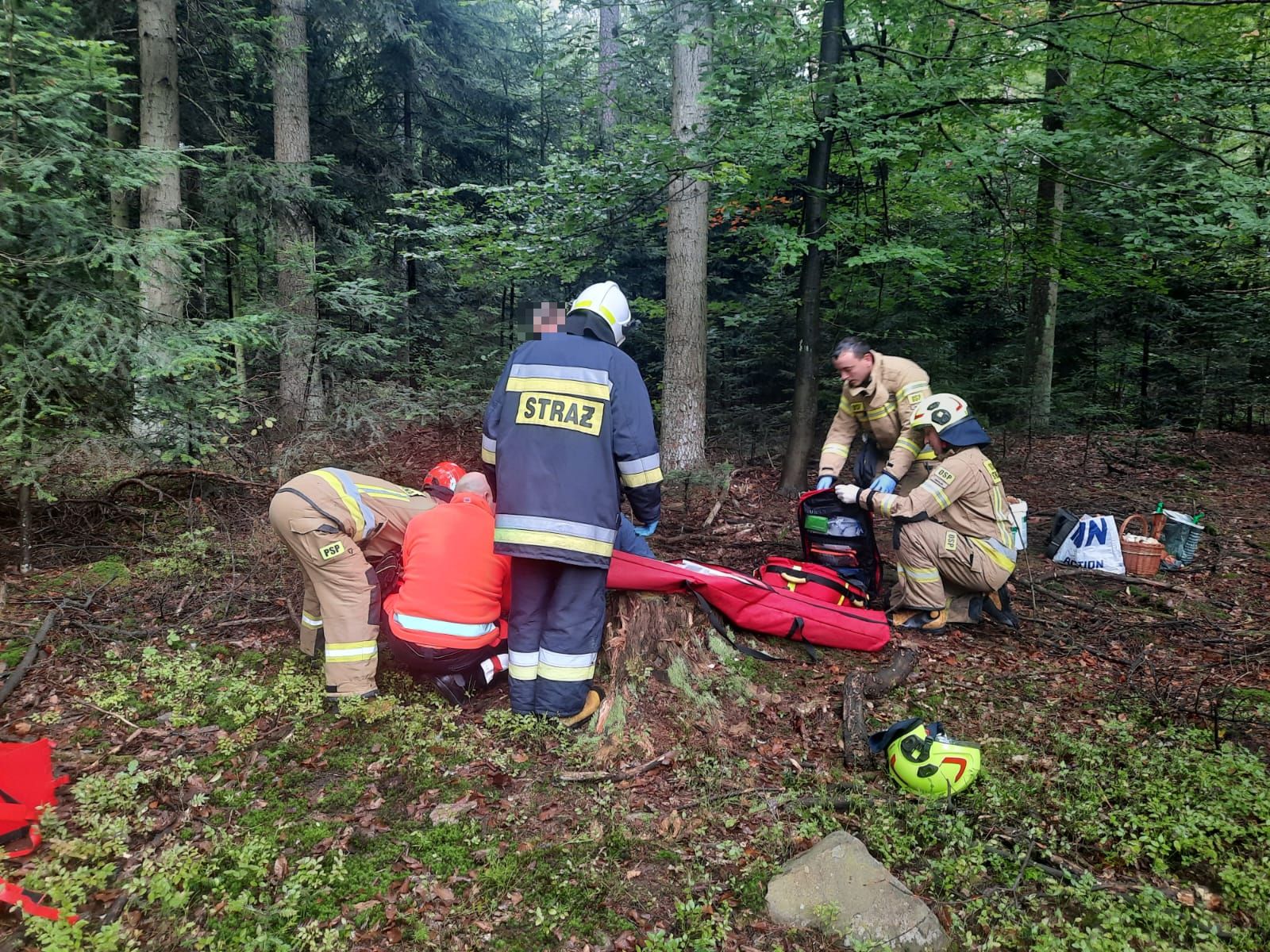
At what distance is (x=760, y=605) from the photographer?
450 centimetres

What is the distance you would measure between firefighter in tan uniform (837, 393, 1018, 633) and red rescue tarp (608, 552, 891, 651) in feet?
2.12

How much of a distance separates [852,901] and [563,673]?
5.81 ft

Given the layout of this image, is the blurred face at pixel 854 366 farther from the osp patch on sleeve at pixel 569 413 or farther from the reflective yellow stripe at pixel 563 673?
the reflective yellow stripe at pixel 563 673

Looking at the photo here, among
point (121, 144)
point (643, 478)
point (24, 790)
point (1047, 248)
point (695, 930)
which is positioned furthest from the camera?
point (1047, 248)

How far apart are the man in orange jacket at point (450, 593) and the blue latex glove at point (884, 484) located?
115 inches

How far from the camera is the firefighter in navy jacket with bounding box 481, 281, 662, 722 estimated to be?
3553 millimetres

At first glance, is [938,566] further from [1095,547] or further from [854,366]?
[1095,547]

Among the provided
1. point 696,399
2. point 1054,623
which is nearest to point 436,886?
point 1054,623

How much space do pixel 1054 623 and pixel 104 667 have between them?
656cm

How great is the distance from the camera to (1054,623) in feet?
17.0

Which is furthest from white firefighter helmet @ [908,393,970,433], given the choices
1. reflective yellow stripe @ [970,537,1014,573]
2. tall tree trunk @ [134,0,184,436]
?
tall tree trunk @ [134,0,184,436]

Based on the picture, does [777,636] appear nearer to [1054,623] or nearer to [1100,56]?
[1054,623]

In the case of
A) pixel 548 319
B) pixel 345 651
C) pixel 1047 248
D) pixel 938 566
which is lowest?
pixel 345 651

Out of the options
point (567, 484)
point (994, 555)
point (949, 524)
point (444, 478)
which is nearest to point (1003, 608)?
point (994, 555)
